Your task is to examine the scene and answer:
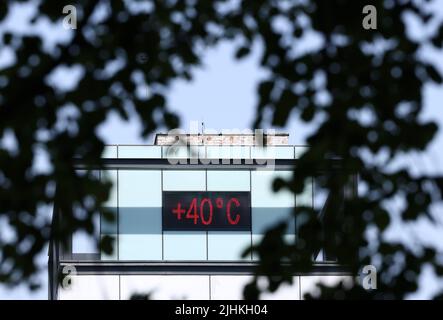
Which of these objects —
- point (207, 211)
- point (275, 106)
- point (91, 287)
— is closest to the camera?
point (275, 106)

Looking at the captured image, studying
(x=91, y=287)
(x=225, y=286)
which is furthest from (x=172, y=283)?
(x=91, y=287)

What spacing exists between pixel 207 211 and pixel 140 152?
3.79 meters

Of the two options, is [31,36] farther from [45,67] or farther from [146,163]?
[146,163]

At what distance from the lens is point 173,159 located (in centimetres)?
4478

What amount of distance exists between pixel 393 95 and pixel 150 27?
7.75ft

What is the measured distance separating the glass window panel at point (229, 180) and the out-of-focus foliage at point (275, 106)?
34397 mm

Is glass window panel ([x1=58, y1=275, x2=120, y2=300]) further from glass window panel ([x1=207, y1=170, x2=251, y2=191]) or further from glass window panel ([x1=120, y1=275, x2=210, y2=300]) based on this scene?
glass window panel ([x1=207, y1=170, x2=251, y2=191])

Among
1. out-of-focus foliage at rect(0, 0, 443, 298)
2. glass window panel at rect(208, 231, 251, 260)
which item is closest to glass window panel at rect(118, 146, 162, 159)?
glass window panel at rect(208, 231, 251, 260)

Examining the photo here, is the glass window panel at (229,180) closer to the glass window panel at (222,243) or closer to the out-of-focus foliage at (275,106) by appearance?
the glass window panel at (222,243)

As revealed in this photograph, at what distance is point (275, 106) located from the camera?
30.6 feet

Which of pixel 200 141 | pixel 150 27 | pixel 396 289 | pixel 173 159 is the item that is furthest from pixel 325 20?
pixel 200 141

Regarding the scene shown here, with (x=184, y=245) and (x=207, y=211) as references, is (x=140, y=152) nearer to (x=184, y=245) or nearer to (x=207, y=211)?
(x=207, y=211)

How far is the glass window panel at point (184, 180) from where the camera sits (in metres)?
44.9

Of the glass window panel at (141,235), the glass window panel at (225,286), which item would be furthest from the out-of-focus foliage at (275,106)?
the glass window panel at (225,286)
